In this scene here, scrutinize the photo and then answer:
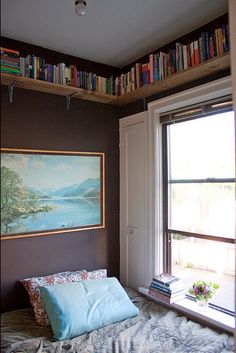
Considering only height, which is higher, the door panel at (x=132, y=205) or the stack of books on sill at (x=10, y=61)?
the stack of books on sill at (x=10, y=61)

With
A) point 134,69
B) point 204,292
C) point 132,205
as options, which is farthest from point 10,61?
point 204,292

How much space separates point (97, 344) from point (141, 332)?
0.30 meters

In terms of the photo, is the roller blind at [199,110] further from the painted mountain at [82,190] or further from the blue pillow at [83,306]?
the blue pillow at [83,306]

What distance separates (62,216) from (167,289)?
1.06 m

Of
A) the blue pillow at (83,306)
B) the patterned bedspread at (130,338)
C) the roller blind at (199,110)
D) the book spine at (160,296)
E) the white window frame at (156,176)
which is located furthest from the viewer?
the white window frame at (156,176)

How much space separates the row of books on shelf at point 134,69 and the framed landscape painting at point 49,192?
24.1 inches

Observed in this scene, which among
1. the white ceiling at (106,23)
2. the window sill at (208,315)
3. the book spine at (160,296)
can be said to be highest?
the white ceiling at (106,23)

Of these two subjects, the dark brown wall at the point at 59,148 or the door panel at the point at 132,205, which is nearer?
the dark brown wall at the point at 59,148

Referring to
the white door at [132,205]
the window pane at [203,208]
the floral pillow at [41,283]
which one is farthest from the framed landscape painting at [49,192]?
the window pane at [203,208]

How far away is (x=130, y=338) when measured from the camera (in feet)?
5.89

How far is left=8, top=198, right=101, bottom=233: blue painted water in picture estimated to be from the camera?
2342mm

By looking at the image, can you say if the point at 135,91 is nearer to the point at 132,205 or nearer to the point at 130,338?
the point at 132,205

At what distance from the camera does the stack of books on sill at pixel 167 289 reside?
2217 mm

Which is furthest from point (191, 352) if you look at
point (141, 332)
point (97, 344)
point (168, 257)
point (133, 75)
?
point (133, 75)
